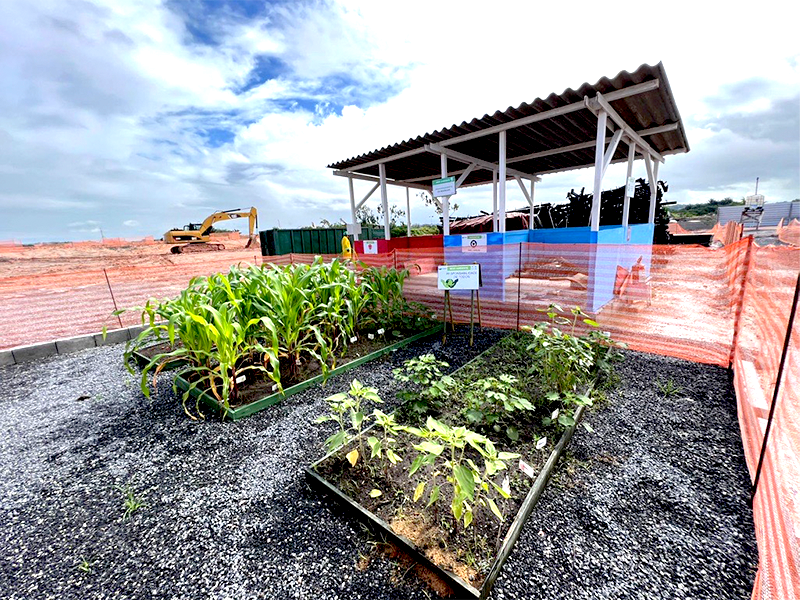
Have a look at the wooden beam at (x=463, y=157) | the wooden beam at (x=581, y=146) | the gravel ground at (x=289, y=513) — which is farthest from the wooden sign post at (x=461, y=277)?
the wooden beam at (x=581, y=146)

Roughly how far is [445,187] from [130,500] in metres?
5.08

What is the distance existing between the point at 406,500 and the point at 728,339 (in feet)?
12.5

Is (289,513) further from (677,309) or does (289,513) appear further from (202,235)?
(202,235)

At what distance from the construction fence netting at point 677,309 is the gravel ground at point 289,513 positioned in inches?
5.3

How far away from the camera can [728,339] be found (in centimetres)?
337

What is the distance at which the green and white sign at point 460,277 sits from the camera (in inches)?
141

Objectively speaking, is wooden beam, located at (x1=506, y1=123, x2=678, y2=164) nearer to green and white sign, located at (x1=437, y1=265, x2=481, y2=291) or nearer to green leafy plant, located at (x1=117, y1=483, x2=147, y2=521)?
green and white sign, located at (x1=437, y1=265, x2=481, y2=291)

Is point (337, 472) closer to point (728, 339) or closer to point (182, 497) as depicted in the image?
point (182, 497)

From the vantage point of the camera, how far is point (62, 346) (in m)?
4.46

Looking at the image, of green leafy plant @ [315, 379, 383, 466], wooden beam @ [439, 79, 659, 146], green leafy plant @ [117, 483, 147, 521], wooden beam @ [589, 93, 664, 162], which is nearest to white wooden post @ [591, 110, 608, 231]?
wooden beam @ [589, 93, 664, 162]

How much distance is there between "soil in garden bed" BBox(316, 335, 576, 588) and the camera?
1.37 meters

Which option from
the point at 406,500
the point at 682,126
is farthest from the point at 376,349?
the point at 682,126

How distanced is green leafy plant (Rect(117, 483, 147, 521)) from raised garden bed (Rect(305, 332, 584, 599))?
92 centimetres

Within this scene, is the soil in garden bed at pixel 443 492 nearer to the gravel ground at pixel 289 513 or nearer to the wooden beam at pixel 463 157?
the gravel ground at pixel 289 513
